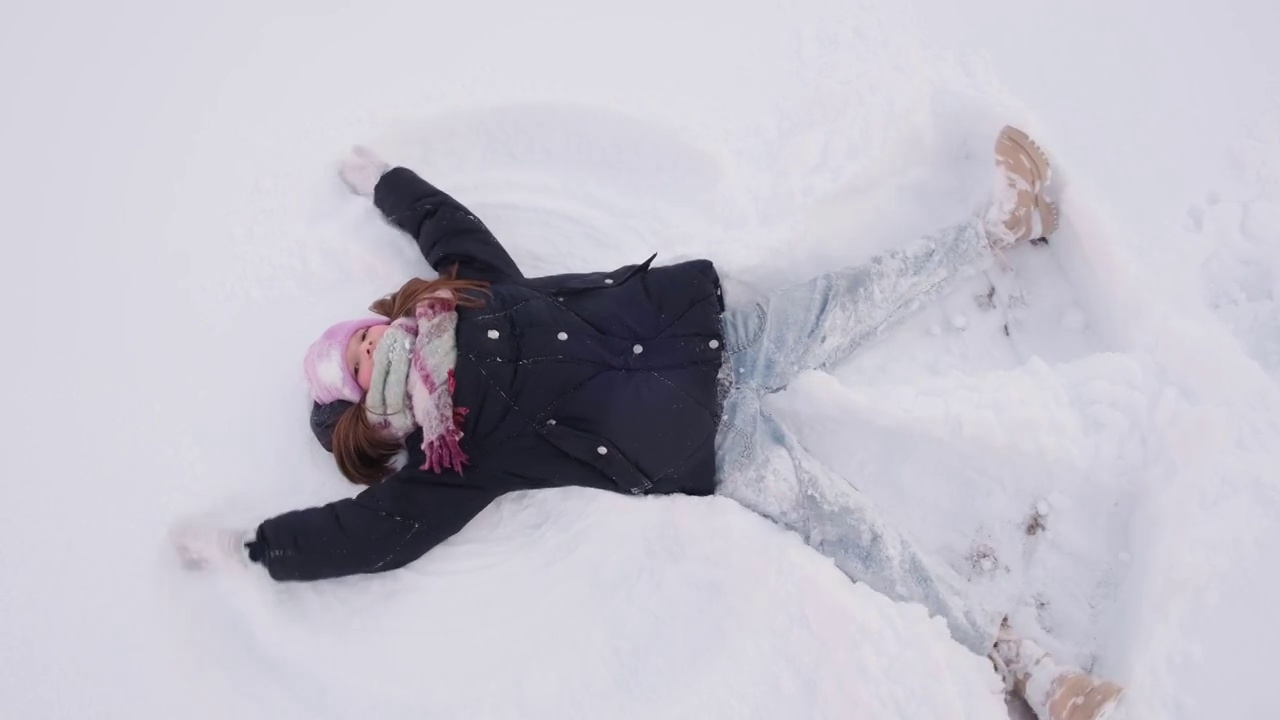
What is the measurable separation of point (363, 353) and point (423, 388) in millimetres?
174

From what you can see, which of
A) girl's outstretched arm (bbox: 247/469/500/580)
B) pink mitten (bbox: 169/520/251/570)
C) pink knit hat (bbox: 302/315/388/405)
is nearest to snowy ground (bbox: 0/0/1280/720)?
pink mitten (bbox: 169/520/251/570)

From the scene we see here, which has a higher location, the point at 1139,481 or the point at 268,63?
the point at 268,63

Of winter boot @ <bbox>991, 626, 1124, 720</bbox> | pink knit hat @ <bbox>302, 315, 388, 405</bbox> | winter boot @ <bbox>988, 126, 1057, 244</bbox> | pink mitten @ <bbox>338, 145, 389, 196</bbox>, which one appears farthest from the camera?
pink mitten @ <bbox>338, 145, 389, 196</bbox>

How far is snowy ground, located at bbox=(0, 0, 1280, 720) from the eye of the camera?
1.68 metres

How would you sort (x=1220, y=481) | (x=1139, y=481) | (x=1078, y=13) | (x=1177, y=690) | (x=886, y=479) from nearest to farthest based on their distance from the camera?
(x=1177, y=690), (x=1220, y=481), (x=1139, y=481), (x=886, y=479), (x=1078, y=13)

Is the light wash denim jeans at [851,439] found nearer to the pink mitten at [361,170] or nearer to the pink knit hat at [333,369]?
the pink knit hat at [333,369]

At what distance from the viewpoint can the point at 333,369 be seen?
1652 mm

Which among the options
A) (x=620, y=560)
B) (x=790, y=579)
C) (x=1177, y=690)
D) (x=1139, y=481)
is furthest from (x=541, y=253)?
(x=1177, y=690)

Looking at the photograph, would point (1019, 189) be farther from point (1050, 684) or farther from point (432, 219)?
point (432, 219)

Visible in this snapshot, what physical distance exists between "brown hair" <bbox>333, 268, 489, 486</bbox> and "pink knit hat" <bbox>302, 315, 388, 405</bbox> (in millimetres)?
51

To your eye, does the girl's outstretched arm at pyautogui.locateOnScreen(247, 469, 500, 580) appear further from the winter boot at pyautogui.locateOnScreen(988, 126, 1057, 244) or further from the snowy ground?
the winter boot at pyautogui.locateOnScreen(988, 126, 1057, 244)

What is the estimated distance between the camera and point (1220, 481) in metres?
1.64

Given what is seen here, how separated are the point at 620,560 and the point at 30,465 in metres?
1.48

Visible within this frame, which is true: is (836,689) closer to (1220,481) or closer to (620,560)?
(620,560)
